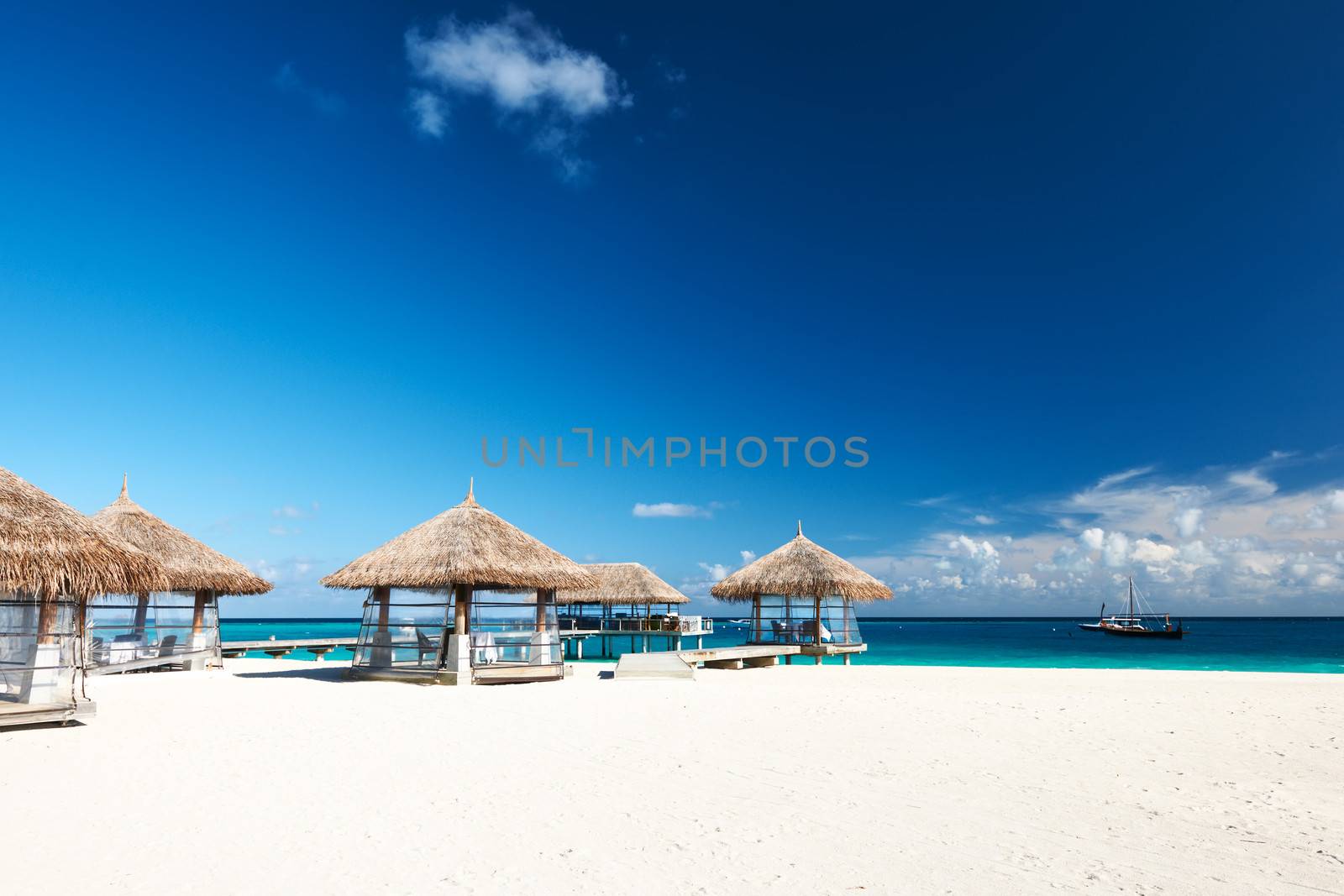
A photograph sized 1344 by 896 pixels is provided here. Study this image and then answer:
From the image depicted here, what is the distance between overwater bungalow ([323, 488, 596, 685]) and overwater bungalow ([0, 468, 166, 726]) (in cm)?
481

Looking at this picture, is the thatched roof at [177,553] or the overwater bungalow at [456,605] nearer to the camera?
the overwater bungalow at [456,605]

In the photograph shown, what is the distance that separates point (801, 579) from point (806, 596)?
2.74 ft

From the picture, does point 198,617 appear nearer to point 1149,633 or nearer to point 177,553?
point 177,553

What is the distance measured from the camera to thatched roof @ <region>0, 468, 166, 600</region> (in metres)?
8.84

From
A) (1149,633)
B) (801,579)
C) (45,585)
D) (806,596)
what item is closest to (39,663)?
(45,585)

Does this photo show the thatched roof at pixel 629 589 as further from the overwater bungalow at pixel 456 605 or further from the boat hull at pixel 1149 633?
the boat hull at pixel 1149 633

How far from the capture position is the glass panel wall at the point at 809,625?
72.5 feet

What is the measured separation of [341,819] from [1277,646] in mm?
65410

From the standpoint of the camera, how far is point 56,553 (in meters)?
9.12

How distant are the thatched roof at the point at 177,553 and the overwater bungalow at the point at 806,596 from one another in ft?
39.2

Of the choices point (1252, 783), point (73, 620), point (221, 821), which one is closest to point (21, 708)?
point (73, 620)

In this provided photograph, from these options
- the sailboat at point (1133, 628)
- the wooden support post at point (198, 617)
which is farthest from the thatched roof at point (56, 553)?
the sailboat at point (1133, 628)

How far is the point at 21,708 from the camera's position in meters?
8.88

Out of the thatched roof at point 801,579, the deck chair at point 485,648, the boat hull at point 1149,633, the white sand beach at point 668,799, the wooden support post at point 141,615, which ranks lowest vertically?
the boat hull at point 1149,633
